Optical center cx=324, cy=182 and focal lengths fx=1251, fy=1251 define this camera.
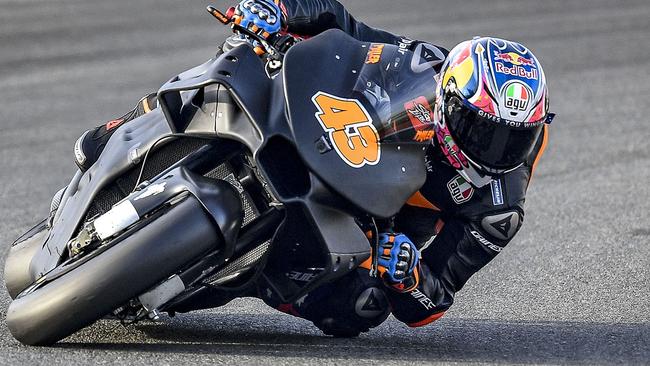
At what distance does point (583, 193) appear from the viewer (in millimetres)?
8266

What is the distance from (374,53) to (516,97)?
55 cm

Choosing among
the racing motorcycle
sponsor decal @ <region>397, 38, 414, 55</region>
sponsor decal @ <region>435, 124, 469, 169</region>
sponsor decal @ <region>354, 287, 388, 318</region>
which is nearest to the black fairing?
the racing motorcycle

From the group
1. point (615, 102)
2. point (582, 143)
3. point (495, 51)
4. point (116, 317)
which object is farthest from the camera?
point (615, 102)

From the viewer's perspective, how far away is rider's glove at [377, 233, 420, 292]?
475cm

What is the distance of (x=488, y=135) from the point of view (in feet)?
15.5

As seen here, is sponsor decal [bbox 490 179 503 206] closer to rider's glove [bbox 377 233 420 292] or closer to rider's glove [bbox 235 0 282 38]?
rider's glove [bbox 377 233 420 292]

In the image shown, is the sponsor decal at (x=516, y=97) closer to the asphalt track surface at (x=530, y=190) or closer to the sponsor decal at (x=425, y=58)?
the sponsor decal at (x=425, y=58)

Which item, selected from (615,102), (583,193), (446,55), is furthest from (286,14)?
(615,102)

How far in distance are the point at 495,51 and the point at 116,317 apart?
1.76 m

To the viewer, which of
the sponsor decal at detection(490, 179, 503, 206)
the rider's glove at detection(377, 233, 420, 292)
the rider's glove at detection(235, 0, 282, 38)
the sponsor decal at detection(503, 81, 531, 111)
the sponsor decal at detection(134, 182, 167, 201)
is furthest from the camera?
the sponsor decal at detection(490, 179, 503, 206)

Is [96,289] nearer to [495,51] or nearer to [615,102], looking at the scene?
[495,51]

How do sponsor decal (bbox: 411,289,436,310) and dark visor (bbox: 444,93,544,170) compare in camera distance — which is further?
sponsor decal (bbox: 411,289,436,310)

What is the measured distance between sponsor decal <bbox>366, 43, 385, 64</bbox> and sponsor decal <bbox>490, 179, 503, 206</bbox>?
0.77 m

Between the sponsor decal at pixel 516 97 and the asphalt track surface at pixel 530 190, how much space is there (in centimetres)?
95
